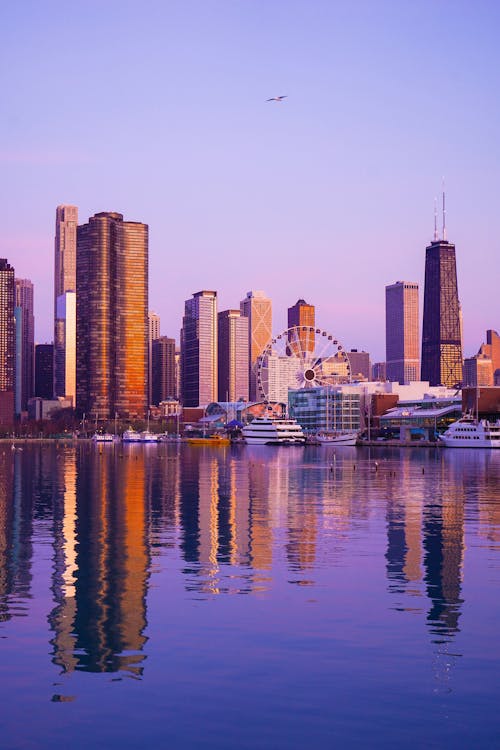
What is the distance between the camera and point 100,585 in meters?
45.0

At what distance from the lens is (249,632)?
3566cm

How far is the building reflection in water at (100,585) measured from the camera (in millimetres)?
32812

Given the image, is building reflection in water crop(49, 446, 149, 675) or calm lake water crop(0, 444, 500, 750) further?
building reflection in water crop(49, 446, 149, 675)

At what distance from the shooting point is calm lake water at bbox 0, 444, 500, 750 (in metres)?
25.7

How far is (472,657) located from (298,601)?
10.3 m

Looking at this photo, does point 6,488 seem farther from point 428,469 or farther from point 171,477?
point 428,469

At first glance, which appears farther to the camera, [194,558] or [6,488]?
A: [6,488]

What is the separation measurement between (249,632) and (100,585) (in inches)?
455

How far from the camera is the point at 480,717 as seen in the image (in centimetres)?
2622

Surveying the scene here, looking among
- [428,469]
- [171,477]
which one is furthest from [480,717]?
[428,469]

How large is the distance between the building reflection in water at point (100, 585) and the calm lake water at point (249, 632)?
0.13 m

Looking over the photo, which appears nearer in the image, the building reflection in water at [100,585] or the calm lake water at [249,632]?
the calm lake water at [249,632]

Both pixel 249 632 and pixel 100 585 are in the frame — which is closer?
pixel 249 632

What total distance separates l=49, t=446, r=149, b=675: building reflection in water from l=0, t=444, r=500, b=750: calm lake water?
5.0 inches
